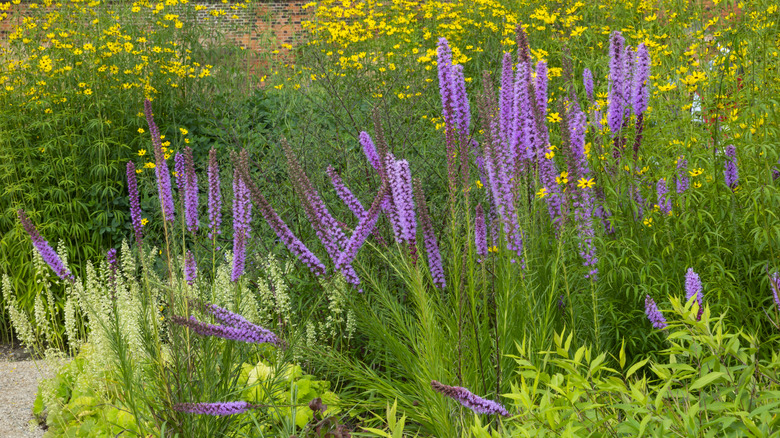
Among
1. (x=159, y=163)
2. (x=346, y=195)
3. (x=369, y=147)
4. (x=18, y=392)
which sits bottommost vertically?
(x=18, y=392)

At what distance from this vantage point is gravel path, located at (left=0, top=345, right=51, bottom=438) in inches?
151

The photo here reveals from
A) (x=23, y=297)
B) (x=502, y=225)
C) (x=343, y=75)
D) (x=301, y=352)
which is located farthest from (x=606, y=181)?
(x=23, y=297)

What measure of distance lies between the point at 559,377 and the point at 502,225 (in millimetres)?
1216

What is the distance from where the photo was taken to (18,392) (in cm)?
437

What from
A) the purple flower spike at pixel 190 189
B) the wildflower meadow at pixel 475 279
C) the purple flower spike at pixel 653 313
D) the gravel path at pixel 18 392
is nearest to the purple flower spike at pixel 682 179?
the wildflower meadow at pixel 475 279

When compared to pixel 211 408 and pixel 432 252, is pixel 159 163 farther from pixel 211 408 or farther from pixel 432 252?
pixel 432 252

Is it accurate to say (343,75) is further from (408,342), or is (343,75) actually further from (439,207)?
(408,342)

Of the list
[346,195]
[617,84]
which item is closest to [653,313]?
[617,84]

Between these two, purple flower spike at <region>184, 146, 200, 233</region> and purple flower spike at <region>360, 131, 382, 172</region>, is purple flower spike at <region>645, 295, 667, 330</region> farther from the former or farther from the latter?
purple flower spike at <region>184, 146, 200, 233</region>

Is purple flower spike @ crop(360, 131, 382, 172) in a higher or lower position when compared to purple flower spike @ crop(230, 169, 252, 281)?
higher

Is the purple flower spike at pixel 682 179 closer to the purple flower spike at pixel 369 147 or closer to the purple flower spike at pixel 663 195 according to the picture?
the purple flower spike at pixel 663 195

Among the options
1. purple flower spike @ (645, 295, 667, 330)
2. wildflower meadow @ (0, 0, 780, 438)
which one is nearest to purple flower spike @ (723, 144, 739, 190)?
wildflower meadow @ (0, 0, 780, 438)

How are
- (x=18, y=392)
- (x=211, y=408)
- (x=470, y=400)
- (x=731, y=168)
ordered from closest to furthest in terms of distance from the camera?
(x=470, y=400), (x=211, y=408), (x=731, y=168), (x=18, y=392)

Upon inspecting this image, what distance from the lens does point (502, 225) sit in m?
2.94
